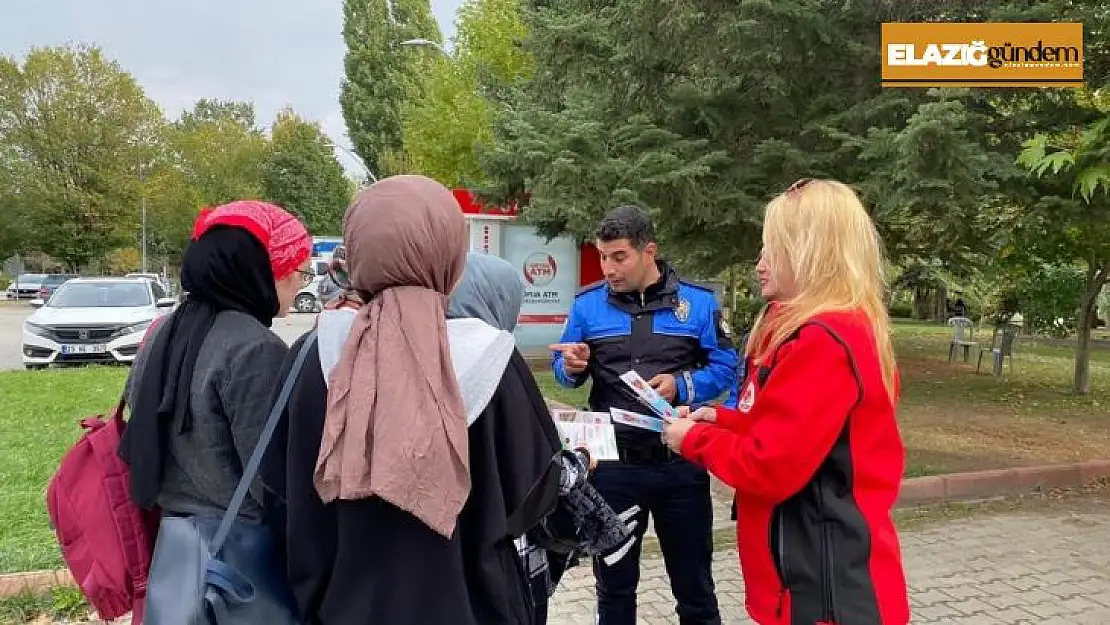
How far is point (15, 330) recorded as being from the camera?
A: 72.3 ft

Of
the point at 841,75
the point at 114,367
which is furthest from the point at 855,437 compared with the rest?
the point at 114,367

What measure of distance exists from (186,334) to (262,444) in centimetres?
47

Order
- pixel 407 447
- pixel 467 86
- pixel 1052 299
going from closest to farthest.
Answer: pixel 407 447, pixel 467 86, pixel 1052 299

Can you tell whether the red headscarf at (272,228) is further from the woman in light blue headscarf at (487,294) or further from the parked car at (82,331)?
the parked car at (82,331)

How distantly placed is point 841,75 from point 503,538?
704 cm

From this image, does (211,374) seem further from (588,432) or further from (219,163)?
(219,163)

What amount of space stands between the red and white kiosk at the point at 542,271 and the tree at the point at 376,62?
31.5 meters

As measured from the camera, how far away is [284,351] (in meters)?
2.07

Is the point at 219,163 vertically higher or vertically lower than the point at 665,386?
higher

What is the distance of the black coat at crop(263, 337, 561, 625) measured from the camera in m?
1.62

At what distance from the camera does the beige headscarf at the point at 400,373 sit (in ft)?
5.01

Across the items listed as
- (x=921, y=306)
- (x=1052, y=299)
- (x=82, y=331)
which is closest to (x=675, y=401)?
(x=82, y=331)

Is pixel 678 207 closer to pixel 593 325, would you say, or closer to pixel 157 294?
pixel 593 325

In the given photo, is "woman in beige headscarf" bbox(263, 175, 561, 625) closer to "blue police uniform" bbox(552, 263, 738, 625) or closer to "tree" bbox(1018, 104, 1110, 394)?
"blue police uniform" bbox(552, 263, 738, 625)
